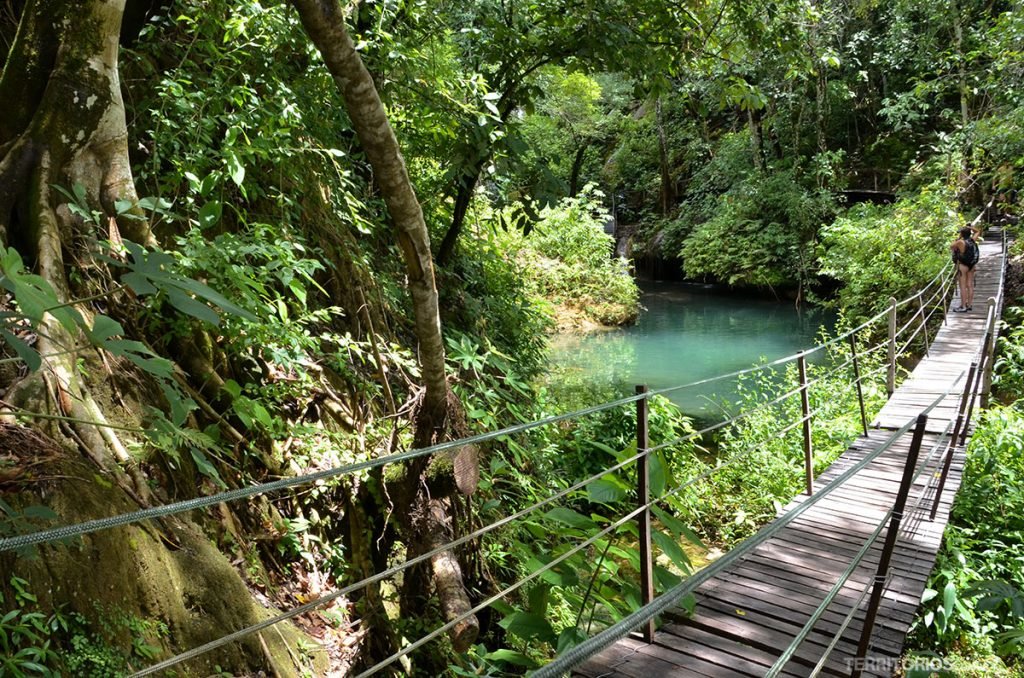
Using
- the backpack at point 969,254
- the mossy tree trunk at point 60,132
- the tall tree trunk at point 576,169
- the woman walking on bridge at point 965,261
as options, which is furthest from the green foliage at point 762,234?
the mossy tree trunk at point 60,132

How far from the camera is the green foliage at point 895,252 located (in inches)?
431

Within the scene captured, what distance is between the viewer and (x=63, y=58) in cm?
296

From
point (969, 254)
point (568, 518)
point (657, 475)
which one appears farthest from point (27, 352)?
point (969, 254)

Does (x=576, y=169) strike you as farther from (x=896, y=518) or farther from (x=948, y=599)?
(x=896, y=518)

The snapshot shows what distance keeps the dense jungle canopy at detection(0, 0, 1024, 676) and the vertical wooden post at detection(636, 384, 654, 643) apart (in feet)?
0.43

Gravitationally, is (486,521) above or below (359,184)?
below

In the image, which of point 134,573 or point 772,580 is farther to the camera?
point 772,580

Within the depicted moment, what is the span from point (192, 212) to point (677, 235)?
768 inches

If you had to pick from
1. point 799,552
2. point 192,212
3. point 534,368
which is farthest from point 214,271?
point 534,368

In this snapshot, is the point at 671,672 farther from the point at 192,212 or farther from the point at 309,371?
the point at 192,212

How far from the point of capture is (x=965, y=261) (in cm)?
880

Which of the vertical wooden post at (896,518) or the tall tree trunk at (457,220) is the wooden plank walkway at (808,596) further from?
the tall tree trunk at (457,220)

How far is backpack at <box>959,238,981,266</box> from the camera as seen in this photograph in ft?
28.5

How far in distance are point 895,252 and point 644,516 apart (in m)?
10.5
